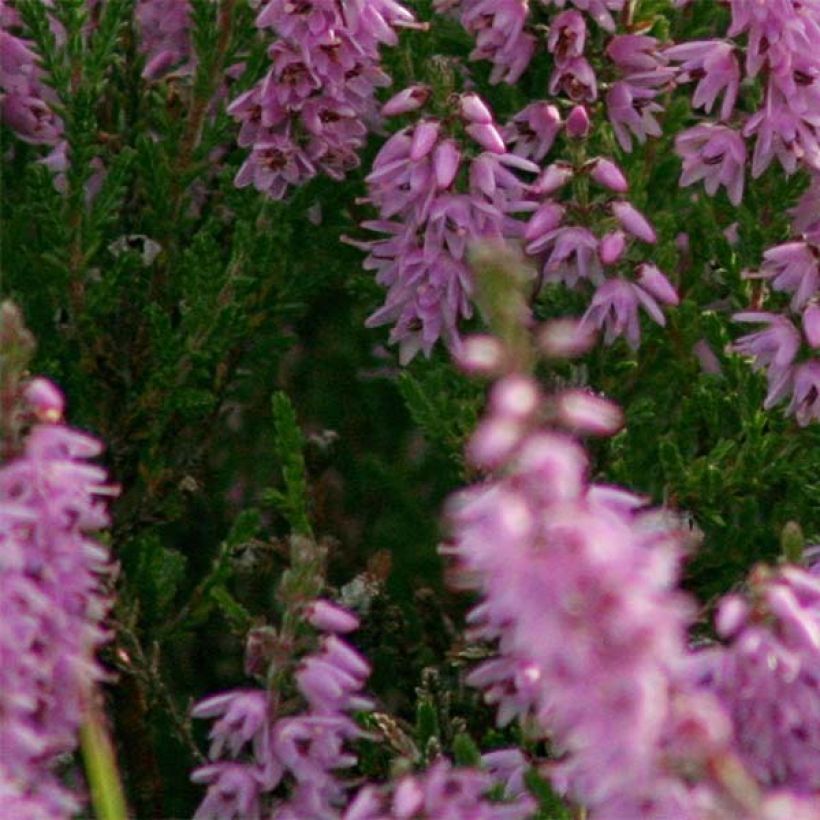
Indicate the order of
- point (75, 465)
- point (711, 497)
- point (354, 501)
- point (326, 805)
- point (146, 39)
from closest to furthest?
point (75, 465)
point (326, 805)
point (711, 497)
point (146, 39)
point (354, 501)

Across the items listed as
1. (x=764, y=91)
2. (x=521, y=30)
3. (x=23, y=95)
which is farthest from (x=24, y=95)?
(x=764, y=91)

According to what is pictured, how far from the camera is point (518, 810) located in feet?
5.33

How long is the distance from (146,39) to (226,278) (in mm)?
582

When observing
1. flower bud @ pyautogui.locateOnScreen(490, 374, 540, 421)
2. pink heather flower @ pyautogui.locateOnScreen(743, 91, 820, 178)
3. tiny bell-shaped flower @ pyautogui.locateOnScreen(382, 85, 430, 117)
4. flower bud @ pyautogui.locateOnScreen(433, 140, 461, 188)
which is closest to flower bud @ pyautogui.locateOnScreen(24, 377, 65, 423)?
flower bud @ pyautogui.locateOnScreen(490, 374, 540, 421)

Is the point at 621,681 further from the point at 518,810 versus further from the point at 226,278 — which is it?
the point at 226,278

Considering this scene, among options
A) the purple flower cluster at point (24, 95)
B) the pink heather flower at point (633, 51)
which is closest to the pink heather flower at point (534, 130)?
the pink heather flower at point (633, 51)

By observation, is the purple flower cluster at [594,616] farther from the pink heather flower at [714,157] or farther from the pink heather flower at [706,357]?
the pink heather flower at [706,357]

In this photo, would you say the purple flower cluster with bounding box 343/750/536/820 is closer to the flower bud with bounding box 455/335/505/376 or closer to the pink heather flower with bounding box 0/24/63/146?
the flower bud with bounding box 455/335/505/376

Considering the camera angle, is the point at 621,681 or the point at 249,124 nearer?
the point at 621,681

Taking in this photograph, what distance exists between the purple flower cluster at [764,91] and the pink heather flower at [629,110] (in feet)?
0.20

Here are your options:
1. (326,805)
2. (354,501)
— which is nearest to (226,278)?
(354,501)

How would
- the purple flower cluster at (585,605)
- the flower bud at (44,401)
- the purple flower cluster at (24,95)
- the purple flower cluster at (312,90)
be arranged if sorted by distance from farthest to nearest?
1. the purple flower cluster at (24,95)
2. the purple flower cluster at (312,90)
3. the flower bud at (44,401)
4. the purple flower cluster at (585,605)

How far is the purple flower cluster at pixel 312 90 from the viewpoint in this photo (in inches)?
98.0

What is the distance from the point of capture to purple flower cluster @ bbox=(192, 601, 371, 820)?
68.0 inches
